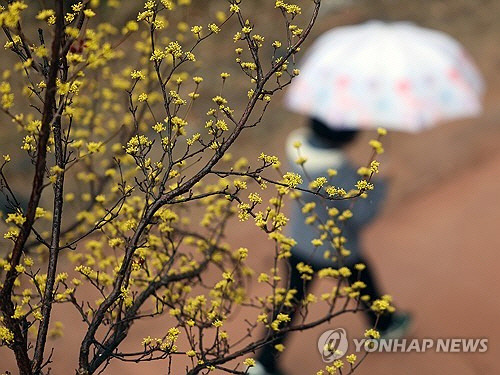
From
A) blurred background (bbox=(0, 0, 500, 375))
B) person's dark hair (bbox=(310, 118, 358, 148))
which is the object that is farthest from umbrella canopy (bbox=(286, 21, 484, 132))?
blurred background (bbox=(0, 0, 500, 375))

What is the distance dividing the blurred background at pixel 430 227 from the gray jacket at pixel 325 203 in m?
0.81

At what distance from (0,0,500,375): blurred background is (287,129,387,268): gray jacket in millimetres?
805

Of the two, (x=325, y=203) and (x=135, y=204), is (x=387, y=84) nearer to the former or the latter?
(x=325, y=203)

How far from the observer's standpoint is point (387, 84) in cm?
453

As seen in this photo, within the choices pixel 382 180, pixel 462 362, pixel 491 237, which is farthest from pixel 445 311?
pixel 382 180

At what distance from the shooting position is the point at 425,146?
796cm

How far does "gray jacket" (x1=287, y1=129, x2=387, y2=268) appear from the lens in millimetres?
4512

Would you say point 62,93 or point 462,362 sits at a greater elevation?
point 462,362

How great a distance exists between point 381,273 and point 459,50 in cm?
206

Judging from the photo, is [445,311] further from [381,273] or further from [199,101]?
[199,101]

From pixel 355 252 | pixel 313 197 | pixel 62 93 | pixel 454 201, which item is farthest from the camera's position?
pixel 454 201

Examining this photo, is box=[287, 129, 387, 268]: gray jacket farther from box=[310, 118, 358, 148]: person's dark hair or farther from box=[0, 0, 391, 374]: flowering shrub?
box=[0, 0, 391, 374]: flowering shrub

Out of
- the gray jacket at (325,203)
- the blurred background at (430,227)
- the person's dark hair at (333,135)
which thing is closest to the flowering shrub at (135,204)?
the gray jacket at (325,203)

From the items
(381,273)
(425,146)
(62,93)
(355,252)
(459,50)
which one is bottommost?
(62,93)
